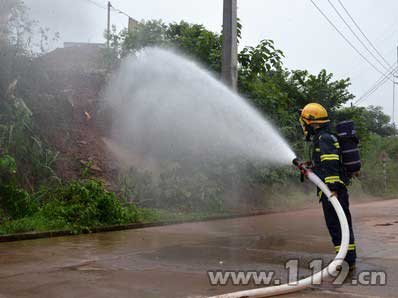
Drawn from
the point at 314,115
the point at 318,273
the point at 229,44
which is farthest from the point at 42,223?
the point at 229,44

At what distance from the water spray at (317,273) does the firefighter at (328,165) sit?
0.11m

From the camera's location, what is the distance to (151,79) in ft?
48.2

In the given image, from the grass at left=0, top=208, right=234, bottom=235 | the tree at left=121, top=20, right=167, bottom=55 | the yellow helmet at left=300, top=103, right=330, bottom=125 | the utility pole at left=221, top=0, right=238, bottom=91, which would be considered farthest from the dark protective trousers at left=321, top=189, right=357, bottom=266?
the tree at left=121, top=20, right=167, bottom=55

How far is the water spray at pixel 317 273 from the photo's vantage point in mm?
4797

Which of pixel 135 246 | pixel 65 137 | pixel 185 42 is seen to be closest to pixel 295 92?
pixel 185 42

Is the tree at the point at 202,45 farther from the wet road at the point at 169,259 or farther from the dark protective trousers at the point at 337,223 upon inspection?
the dark protective trousers at the point at 337,223

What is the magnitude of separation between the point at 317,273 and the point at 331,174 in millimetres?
1184

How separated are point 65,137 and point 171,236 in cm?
536

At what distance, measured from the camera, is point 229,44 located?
517 inches

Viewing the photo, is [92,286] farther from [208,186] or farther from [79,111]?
[79,111]

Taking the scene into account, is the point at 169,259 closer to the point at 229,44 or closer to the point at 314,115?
the point at 314,115

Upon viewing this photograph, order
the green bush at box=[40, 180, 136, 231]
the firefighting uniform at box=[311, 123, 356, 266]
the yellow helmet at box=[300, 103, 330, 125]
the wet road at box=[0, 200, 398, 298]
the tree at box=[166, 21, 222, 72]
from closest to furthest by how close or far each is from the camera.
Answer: the wet road at box=[0, 200, 398, 298] < the firefighting uniform at box=[311, 123, 356, 266] < the yellow helmet at box=[300, 103, 330, 125] < the green bush at box=[40, 180, 136, 231] < the tree at box=[166, 21, 222, 72]

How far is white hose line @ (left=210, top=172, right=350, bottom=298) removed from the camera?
479 cm

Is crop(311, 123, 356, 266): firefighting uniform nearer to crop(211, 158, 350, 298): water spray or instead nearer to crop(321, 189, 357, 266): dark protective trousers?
crop(321, 189, 357, 266): dark protective trousers
